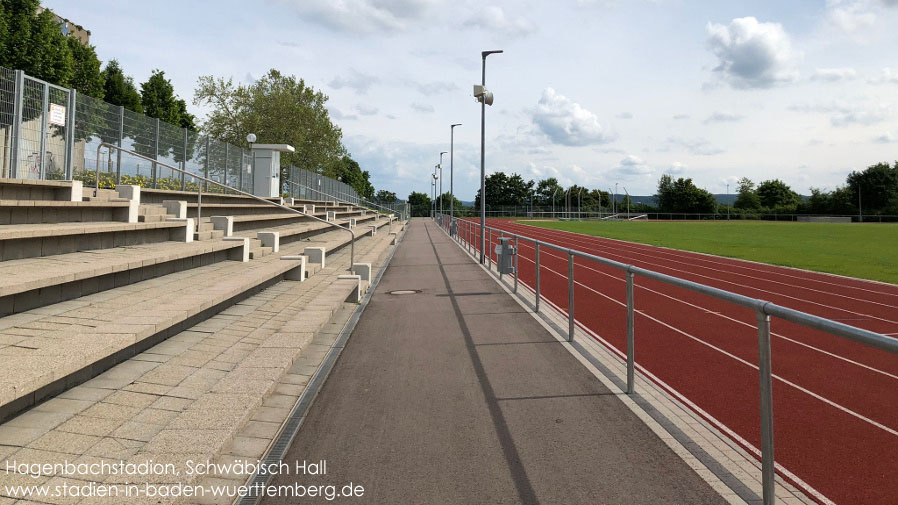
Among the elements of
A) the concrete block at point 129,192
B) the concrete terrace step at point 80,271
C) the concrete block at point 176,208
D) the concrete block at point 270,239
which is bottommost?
the concrete terrace step at point 80,271

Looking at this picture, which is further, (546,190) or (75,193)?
(546,190)

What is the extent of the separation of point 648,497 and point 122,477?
9.90 feet

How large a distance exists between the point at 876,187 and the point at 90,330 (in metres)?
109

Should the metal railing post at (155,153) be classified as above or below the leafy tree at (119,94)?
A: below

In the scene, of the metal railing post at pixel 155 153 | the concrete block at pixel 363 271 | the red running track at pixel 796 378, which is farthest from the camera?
the metal railing post at pixel 155 153

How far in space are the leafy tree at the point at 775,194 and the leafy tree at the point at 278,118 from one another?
109068 millimetres

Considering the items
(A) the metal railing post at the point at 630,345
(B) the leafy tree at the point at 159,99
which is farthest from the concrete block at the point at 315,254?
(B) the leafy tree at the point at 159,99

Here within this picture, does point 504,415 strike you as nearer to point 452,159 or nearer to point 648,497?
point 648,497

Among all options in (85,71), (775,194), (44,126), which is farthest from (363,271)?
(775,194)

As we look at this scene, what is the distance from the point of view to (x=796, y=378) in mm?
4691

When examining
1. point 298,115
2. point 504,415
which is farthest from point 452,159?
point 504,415

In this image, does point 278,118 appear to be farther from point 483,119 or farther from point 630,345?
point 630,345

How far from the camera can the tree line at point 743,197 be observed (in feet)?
287

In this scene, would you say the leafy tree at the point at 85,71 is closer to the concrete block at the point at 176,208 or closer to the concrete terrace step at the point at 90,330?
the concrete block at the point at 176,208
